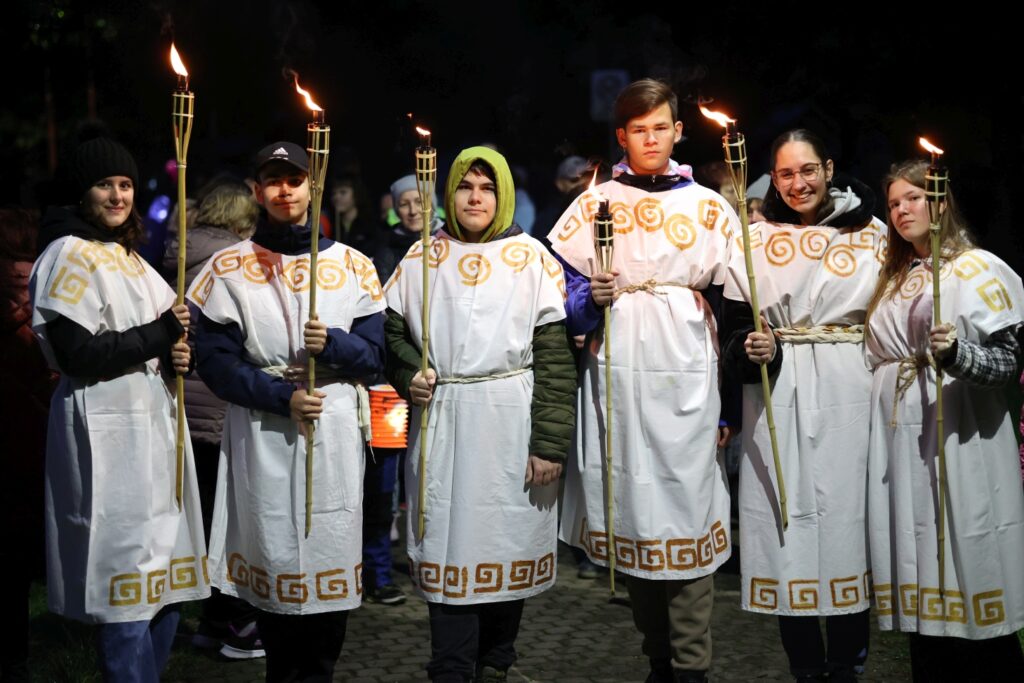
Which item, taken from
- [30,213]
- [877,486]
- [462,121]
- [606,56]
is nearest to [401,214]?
[462,121]

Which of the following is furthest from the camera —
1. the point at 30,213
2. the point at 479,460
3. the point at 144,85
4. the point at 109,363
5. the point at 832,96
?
the point at 144,85

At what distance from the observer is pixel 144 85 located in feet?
42.8

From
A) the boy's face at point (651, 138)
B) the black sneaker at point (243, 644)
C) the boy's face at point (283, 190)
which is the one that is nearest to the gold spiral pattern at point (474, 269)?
the boy's face at point (283, 190)

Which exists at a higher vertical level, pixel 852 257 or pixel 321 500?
pixel 852 257

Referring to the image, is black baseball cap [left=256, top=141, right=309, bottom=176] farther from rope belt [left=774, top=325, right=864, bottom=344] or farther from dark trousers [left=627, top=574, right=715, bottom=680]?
dark trousers [left=627, top=574, right=715, bottom=680]

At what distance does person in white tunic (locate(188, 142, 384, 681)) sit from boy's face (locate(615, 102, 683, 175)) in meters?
1.30

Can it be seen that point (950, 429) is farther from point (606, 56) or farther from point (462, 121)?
point (606, 56)

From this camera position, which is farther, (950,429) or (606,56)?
(606,56)

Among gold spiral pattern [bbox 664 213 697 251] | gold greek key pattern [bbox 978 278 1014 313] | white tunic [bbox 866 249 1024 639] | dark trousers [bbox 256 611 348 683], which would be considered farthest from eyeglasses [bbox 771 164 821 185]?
dark trousers [bbox 256 611 348 683]

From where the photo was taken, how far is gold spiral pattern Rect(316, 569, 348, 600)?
555cm

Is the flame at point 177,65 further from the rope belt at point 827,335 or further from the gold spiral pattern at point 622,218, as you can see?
the rope belt at point 827,335

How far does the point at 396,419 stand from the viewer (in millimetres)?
7672

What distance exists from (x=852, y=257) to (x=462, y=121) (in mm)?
2755

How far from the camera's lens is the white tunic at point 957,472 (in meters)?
5.61
